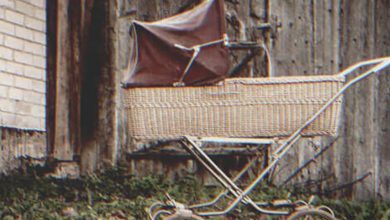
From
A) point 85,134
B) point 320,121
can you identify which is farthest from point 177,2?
point 320,121

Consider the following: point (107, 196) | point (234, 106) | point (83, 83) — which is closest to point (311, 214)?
point (234, 106)

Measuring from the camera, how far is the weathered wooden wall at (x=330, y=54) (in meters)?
9.39

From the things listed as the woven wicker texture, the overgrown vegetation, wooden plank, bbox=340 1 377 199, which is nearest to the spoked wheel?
the woven wicker texture

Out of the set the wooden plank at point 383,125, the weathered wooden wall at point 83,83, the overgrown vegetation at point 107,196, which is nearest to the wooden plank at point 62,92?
the weathered wooden wall at point 83,83

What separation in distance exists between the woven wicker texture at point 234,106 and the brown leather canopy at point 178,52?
0.09 m

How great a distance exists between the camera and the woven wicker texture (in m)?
7.11

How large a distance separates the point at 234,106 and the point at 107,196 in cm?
200

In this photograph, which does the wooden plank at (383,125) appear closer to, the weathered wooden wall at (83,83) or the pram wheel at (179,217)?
the weathered wooden wall at (83,83)

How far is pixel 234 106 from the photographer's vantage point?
7168 mm

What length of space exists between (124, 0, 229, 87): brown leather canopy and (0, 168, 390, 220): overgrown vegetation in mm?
1235

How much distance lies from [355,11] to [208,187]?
2182 mm

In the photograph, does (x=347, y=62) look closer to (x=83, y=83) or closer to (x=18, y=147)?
(x=83, y=83)

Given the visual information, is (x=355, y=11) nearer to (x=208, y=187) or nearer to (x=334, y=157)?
(x=334, y=157)

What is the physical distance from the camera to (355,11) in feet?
31.8
